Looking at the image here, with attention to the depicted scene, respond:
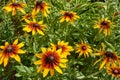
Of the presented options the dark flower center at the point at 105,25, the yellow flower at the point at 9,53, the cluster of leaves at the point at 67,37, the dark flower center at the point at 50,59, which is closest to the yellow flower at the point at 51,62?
the dark flower center at the point at 50,59

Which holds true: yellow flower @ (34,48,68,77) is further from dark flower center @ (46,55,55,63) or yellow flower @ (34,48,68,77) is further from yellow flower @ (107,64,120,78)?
yellow flower @ (107,64,120,78)

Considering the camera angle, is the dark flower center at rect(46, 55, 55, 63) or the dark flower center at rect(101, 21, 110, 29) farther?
the dark flower center at rect(101, 21, 110, 29)

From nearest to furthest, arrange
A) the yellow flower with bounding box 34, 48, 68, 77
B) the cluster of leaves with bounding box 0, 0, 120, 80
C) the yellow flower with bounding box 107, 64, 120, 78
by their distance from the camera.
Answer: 1. the yellow flower with bounding box 34, 48, 68, 77
2. the yellow flower with bounding box 107, 64, 120, 78
3. the cluster of leaves with bounding box 0, 0, 120, 80

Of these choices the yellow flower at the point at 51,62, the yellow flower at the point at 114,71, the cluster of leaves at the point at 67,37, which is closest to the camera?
the yellow flower at the point at 51,62

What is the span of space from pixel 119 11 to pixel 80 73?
112 cm

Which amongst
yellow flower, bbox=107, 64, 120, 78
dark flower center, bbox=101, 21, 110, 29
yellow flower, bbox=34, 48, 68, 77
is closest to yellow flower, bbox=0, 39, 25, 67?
yellow flower, bbox=34, 48, 68, 77

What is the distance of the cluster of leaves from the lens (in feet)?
6.97

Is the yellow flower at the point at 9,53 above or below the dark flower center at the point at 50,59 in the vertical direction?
above

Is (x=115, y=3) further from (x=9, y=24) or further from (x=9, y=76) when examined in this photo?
(x=9, y=76)

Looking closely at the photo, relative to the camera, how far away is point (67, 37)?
249 cm

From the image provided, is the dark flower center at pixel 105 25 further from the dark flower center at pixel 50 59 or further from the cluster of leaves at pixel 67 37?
the dark flower center at pixel 50 59

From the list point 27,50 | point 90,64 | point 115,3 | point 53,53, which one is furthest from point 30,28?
point 115,3

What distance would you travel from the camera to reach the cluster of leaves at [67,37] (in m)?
2.12

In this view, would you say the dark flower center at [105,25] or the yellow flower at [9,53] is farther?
the dark flower center at [105,25]
